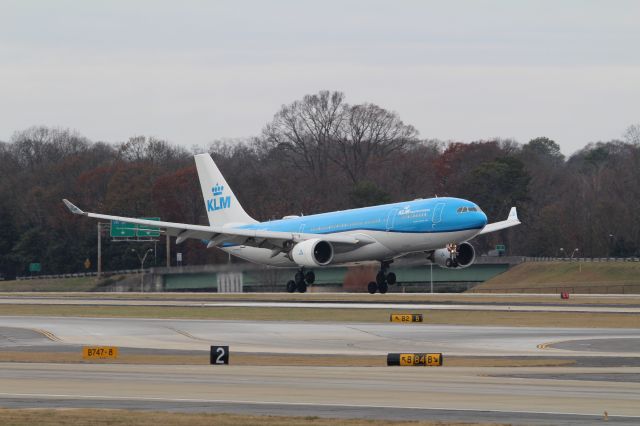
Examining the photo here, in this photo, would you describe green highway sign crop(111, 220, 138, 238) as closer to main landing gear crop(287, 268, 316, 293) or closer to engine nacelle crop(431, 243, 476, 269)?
main landing gear crop(287, 268, 316, 293)

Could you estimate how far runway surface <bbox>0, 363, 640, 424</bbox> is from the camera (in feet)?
74.2

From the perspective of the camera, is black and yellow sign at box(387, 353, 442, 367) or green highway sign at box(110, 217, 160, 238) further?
green highway sign at box(110, 217, 160, 238)

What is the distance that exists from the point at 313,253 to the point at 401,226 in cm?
611

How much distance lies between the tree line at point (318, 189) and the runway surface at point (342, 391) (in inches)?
4351

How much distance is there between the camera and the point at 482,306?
6562cm

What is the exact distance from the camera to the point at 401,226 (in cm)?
7138

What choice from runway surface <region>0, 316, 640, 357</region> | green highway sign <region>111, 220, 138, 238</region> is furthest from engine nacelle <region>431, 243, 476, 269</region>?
green highway sign <region>111, 220, 138, 238</region>

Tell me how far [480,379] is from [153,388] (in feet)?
24.9

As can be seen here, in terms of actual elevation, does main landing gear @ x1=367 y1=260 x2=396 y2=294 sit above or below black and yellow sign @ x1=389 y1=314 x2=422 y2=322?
above

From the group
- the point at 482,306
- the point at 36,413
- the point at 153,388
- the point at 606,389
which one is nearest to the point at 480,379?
the point at 606,389

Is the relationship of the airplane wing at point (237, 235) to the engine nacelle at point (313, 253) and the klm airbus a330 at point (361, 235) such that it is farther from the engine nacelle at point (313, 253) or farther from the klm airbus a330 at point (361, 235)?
the engine nacelle at point (313, 253)

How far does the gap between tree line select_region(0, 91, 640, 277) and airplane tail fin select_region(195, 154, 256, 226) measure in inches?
1982

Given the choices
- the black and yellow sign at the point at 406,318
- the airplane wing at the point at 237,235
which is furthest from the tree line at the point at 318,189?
the black and yellow sign at the point at 406,318

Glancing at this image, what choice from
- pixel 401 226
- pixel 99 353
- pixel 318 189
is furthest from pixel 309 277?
pixel 318 189
